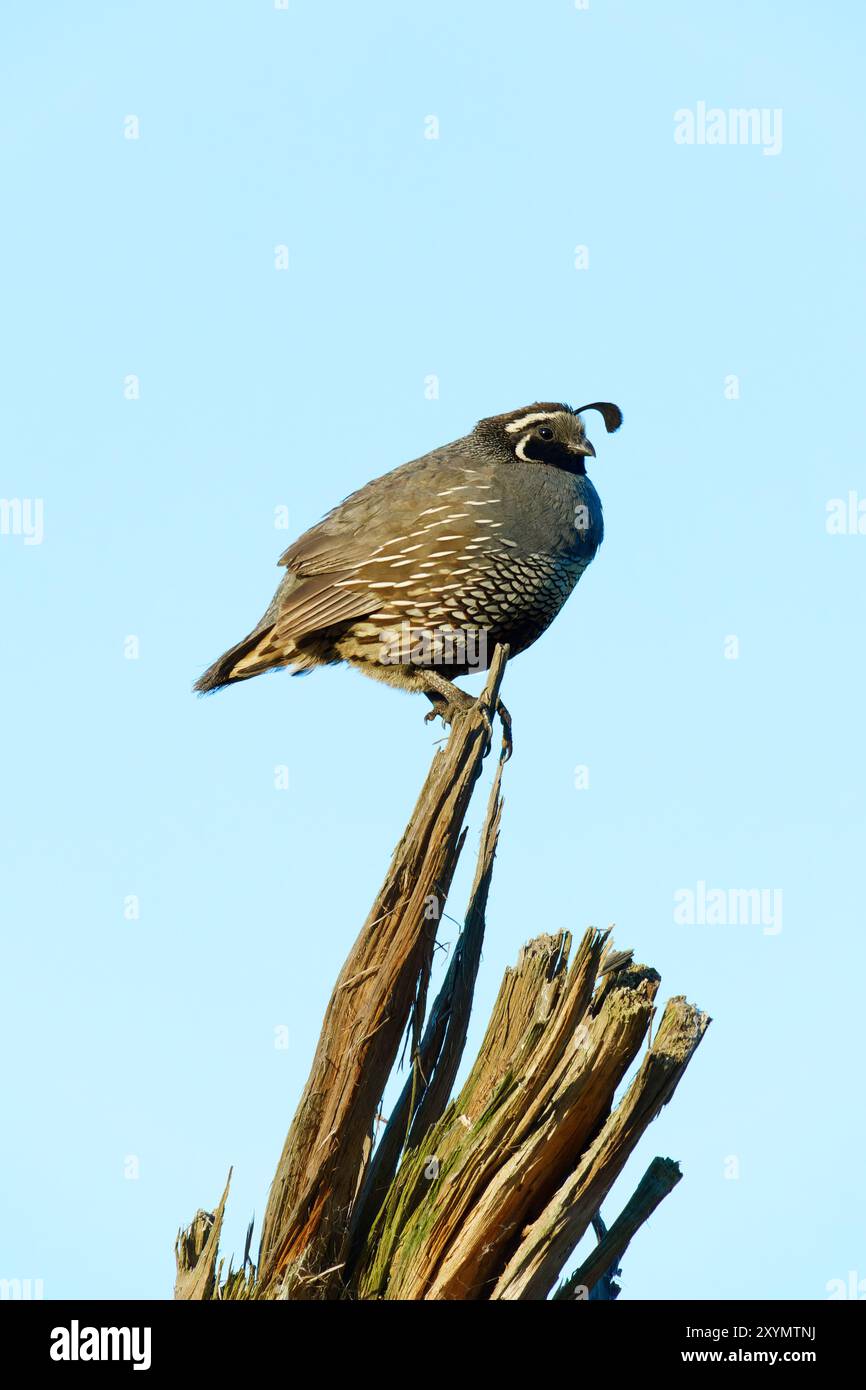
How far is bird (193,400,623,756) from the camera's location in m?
10.1

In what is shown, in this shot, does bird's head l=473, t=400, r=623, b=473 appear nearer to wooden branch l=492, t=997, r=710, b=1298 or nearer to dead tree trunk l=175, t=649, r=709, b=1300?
dead tree trunk l=175, t=649, r=709, b=1300

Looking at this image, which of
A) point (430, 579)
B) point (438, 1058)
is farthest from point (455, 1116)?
point (430, 579)

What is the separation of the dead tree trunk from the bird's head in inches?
199

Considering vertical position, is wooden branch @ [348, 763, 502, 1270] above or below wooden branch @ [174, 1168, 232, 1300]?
above

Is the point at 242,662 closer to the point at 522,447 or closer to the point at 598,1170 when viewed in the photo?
the point at 522,447

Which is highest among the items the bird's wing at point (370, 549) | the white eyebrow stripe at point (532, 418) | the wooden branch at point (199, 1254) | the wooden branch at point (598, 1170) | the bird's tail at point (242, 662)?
the white eyebrow stripe at point (532, 418)

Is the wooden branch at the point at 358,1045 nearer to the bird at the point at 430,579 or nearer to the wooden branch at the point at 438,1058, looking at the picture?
the wooden branch at the point at 438,1058

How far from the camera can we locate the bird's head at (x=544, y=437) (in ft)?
37.1

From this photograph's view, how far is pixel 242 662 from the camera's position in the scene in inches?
415

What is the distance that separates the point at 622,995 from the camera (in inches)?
219

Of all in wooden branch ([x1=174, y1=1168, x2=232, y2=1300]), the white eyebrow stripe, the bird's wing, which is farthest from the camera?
the white eyebrow stripe

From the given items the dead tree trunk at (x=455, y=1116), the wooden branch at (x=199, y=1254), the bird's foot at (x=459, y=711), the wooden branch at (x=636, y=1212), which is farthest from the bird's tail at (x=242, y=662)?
the wooden branch at (x=636, y=1212)

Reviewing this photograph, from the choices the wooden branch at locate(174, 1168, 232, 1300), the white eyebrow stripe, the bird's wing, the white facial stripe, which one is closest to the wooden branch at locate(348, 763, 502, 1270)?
the wooden branch at locate(174, 1168, 232, 1300)
